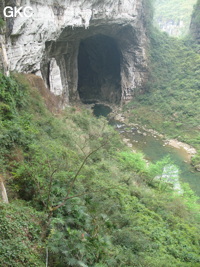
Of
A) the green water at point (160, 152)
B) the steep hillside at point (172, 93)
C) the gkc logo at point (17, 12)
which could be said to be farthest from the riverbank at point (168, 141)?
the gkc logo at point (17, 12)

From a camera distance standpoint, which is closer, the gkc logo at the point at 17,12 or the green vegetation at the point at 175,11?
the gkc logo at the point at 17,12

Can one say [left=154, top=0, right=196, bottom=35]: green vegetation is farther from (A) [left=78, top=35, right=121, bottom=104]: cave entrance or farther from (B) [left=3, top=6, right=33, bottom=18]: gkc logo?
(B) [left=3, top=6, right=33, bottom=18]: gkc logo

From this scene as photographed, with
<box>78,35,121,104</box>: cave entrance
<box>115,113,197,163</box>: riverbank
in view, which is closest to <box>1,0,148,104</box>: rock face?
<box>78,35,121,104</box>: cave entrance

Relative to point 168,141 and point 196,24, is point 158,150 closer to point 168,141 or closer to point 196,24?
point 168,141

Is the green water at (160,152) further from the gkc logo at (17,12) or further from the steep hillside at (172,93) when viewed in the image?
the gkc logo at (17,12)

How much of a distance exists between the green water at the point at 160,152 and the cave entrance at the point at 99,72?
389 inches

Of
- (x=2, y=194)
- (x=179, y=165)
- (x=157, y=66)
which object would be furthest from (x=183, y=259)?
(x=157, y=66)

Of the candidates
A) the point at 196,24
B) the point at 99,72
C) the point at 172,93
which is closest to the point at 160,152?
the point at 172,93

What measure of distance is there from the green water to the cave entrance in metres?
9.89

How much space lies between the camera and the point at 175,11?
203ft

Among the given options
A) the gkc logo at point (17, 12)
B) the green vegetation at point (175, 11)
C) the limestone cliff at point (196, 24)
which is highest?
the green vegetation at point (175, 11)

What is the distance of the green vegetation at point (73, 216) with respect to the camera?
12.0 ft

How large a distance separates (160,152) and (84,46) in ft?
65.8

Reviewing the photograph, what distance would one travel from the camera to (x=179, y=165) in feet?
56.7
